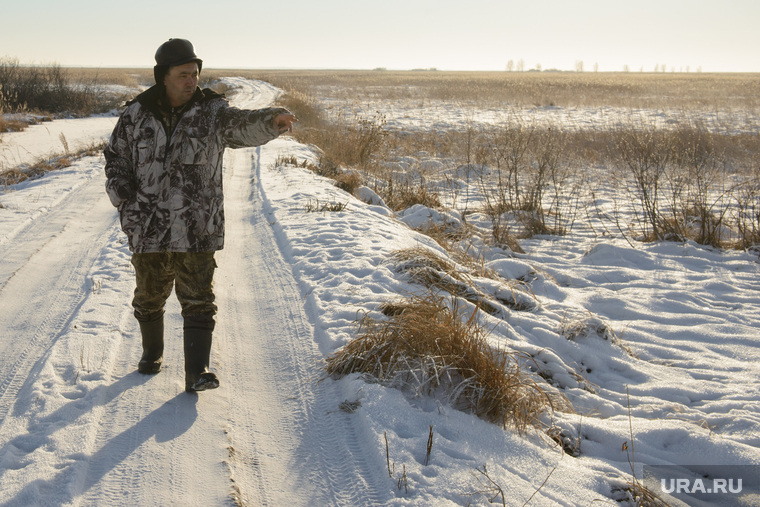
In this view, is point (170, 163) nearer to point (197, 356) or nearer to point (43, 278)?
point (197, 356)

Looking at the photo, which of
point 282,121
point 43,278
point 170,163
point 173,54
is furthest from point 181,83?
point 43,278

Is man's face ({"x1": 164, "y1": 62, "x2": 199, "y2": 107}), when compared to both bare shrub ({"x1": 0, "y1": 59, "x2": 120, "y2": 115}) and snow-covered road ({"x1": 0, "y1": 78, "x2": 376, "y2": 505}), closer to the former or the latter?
snow-covered road ({"x1": 0, "y1": 78, "x2": 376, "y2": 505})

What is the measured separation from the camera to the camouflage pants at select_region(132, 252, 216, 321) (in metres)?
3.39

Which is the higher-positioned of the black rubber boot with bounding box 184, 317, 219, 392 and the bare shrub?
the bare shrub

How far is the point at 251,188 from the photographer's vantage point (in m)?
9.85

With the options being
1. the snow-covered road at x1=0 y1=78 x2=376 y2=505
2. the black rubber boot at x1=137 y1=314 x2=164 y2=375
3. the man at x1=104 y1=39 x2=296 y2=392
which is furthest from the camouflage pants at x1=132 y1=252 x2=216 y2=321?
the snow-covered road at x1=0 y1=78 x2=376 y2=505

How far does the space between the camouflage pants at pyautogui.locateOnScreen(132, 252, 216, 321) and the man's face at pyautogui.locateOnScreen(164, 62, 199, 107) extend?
36.4 inches

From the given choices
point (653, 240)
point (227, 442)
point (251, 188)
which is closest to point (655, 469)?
point (227, 442)

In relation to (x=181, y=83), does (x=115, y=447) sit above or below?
below

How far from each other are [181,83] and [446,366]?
2.31 m

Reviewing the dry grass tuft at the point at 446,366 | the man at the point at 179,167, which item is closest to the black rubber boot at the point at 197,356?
the man at the point at 179,167

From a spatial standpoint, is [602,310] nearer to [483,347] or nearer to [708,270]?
[708,270]

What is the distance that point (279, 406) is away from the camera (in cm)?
341

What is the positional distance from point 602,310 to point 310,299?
301cm
